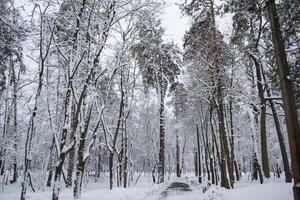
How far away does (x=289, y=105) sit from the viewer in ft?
17.0

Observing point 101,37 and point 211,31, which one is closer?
point 101,37

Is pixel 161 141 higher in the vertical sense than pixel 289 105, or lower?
higher

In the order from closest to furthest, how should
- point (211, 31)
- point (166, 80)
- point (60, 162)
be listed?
1. point (60, 162)
2. point (211, 31)
3. point (166, 80)

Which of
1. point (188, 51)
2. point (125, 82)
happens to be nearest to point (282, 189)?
point (188, 51)

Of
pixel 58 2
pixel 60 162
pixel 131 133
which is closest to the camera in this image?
pixel 60 162

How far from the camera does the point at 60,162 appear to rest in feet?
28.3

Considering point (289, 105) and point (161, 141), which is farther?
point (161, 141)

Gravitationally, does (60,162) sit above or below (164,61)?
below

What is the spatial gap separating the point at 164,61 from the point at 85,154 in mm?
14582

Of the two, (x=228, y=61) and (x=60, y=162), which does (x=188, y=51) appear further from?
(x=60, y=162)

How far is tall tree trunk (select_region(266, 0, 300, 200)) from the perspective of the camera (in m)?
4.85

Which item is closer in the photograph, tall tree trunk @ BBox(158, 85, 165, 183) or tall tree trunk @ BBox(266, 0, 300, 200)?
tall tree trunk @ BBox(266, 0, 300, 200)

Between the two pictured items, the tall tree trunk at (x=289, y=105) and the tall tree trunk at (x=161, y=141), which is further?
the tall tree trunk at (x=161, y=141)

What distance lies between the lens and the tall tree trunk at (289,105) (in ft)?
15.9
